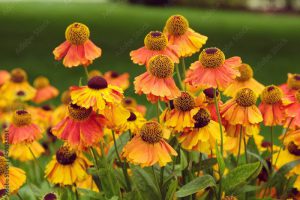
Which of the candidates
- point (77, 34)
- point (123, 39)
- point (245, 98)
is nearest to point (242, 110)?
point (245, 98)

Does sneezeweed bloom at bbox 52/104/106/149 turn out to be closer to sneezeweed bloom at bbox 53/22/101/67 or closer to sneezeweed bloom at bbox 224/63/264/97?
sneezeweed bloom at bbox 53/22/101/67

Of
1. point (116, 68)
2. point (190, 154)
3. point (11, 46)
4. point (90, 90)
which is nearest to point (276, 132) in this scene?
point (116, 68)

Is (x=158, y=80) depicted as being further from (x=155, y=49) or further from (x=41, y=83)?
(x=41, y=83)

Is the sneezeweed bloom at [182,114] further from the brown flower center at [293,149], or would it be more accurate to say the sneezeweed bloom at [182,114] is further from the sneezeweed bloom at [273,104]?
the brown flower center at [293,149]

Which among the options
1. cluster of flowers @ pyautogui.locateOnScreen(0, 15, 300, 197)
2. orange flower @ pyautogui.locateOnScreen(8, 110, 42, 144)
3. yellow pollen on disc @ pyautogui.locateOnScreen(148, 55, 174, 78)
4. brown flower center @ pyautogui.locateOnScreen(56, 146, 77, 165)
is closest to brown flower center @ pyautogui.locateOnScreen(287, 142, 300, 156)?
cluster of flowers @ pyautogui.locateOnScreen(0, 15, 300, 197)

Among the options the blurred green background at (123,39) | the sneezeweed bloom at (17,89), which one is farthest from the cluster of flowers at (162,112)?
the blurred green background at (123,39)

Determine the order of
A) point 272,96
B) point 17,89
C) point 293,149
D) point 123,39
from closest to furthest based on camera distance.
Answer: point 272,96 < point 293,149 < point 17,89 < point 123,39

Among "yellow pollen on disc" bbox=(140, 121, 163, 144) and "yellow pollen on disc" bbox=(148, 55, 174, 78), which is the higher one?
"yellow pollen on disc" bbox=(148, 55, 174, 78)
